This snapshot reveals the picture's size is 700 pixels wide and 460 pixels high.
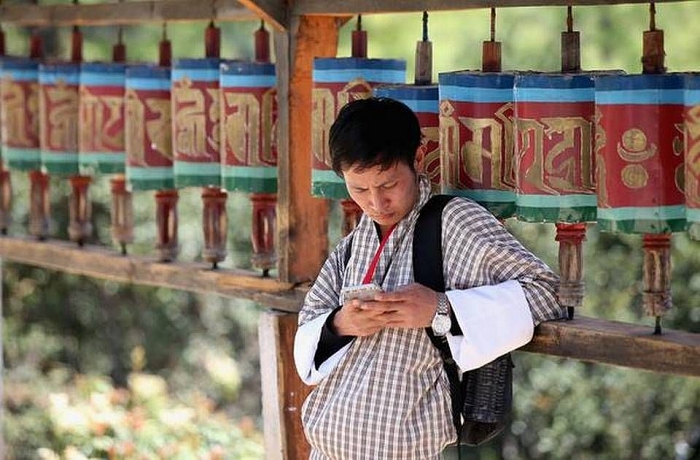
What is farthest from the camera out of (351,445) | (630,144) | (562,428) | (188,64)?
(562,428)

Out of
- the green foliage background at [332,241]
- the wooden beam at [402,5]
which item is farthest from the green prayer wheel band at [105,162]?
the green foliage background at [332,241]

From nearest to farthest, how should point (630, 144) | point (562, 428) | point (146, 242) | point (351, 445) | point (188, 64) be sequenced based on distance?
point (630, 144) < point (351, 445) < point (188, 64) < point (562, 428) < point (146, 242)

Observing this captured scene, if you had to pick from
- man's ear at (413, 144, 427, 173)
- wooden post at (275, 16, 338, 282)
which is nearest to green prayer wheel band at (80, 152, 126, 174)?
wooden post at (275, 16, 338, 282)

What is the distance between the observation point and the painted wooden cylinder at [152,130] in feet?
15.1

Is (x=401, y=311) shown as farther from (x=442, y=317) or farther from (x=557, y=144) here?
(x=557, y=144)

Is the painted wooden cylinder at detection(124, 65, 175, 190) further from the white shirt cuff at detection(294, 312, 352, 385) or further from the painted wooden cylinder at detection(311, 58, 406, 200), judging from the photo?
the white shirt cuff at detection(294, 312, 352, 385)

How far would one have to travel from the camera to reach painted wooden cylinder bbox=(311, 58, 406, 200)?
3787mm

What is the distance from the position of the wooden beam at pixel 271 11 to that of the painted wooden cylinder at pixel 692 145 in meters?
1.29

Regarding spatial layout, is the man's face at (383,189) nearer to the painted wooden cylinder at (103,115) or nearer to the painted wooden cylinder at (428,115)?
the painted wooden cylinder at (428,115)

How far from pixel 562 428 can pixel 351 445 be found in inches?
157

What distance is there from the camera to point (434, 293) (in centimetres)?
319

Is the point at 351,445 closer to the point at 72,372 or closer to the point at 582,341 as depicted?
the point at 582,341

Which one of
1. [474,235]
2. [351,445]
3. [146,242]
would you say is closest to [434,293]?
[474,235]

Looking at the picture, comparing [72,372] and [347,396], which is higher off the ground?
[347,396]
